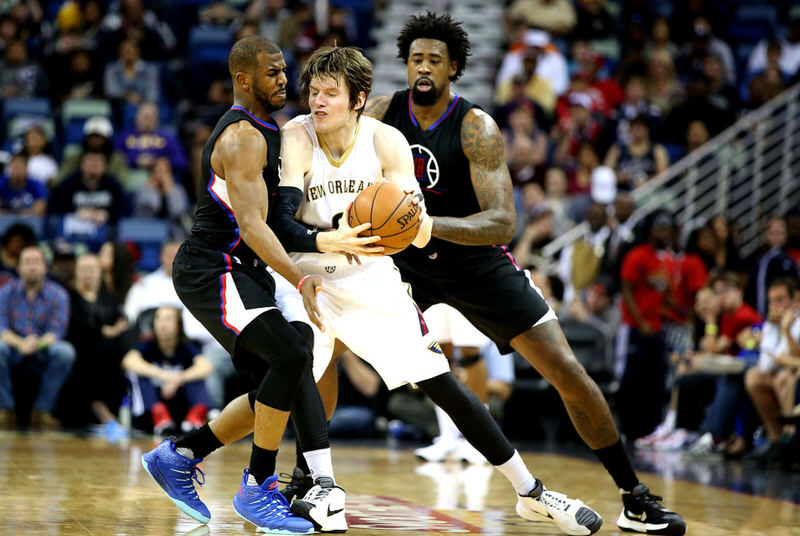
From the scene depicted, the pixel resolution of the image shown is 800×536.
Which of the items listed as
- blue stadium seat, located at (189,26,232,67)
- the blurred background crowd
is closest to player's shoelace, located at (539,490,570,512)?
the blurred background crowd

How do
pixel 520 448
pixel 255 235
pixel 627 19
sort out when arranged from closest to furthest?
pixel 255 235, pixel 520 448, pixel 627 19

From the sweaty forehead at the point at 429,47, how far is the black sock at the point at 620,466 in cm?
191

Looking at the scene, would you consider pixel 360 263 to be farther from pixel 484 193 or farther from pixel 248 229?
pixel 484 193

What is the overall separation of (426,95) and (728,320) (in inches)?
215

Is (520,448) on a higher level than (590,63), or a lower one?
lower

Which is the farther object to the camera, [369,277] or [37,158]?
[37,158]

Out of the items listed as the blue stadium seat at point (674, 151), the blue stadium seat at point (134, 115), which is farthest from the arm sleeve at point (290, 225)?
the blue stadium seat at point (674, 151)

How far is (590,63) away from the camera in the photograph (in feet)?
46.2

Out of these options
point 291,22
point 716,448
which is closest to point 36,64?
point 291,22

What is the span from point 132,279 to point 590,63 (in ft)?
20.8

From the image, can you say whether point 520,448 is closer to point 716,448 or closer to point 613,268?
point 716,448

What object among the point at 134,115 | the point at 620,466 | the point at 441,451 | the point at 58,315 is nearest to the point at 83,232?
the point at 58,315

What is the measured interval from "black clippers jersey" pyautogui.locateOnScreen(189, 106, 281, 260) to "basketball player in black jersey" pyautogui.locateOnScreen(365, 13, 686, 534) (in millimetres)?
715

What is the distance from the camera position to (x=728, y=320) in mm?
9914
